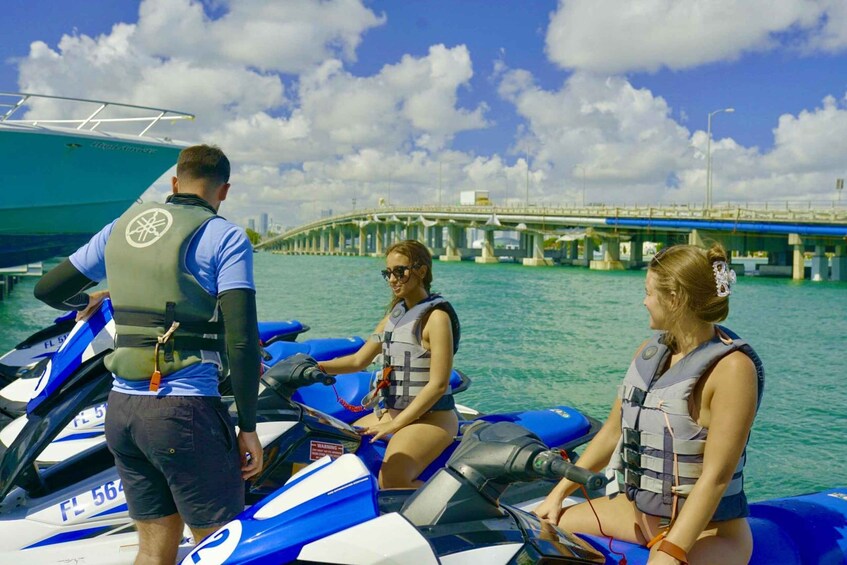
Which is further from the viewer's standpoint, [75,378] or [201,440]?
[75,378]

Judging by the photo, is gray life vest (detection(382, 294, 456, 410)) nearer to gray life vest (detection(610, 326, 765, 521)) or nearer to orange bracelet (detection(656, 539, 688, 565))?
gray life vest (detection(610, 326, 765, 521))

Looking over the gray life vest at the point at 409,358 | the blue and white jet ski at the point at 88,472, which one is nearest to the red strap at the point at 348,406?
the gray life vest at the point at 409,358

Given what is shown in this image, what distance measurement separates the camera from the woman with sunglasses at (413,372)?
371cm

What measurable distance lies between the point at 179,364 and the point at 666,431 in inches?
61.6

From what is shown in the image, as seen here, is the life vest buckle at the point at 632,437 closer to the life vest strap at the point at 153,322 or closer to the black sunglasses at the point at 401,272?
the life vest strap at the point at 153,322

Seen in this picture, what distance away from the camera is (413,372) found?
13.2ft

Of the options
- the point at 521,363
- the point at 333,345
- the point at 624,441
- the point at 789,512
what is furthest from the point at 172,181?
the point at 521,363

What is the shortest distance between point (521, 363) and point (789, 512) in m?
11.6

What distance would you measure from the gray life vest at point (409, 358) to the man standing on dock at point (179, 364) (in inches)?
60.6

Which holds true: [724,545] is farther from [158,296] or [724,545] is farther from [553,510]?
[158,296]

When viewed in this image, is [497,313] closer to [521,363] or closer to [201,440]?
[521,363]

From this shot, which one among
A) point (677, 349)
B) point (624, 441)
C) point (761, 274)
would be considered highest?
point (677, 349)

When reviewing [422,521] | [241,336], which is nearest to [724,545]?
[422,521]

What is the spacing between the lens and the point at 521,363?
→ 46.6 ft
